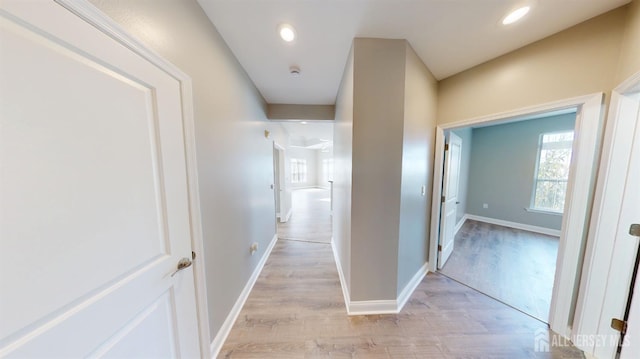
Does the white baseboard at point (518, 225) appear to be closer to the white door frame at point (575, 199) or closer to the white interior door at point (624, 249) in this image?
the white door frame at point (575, 199)

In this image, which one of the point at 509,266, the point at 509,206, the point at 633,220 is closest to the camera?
the point at 633,220

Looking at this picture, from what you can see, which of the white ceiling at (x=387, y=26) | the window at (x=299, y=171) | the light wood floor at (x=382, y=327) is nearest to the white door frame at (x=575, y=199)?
the light wood floor at (x=382, y=327)

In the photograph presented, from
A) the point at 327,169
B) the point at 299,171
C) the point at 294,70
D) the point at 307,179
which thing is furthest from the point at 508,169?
the point at 307,179

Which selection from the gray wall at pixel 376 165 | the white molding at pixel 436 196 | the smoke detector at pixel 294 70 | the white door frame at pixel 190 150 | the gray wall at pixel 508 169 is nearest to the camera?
the white door frame at pixel 190 150

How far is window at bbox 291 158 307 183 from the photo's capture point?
9.73 metres

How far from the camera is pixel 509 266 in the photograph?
258 cm

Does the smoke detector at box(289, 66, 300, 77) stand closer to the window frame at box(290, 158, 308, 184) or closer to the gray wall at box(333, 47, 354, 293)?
the gray wall at box(333, 47, 354, 293)

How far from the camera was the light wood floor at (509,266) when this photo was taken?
197 cm

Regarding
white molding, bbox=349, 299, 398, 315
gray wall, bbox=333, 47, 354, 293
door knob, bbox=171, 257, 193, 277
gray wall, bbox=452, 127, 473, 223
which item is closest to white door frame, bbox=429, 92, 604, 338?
white molding, bbox=349, 299, 398, 315

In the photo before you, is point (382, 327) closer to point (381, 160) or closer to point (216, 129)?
point (381, 160)

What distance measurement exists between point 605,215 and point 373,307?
1831mm

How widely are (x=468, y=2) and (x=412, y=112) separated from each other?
2.52 feet

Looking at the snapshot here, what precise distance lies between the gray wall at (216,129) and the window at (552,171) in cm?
568

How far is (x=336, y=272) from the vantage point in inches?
94.7
